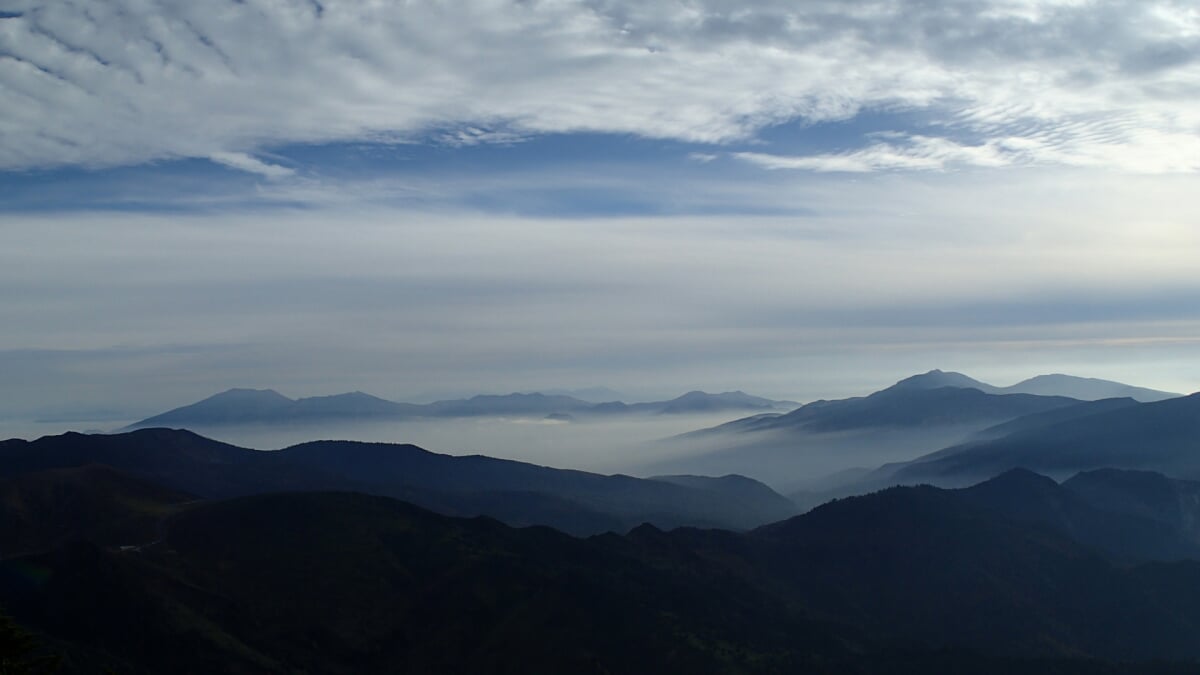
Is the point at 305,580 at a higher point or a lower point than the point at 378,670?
higher

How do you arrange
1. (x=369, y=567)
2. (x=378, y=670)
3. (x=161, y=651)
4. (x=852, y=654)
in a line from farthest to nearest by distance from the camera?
(x=369, y=567)
(x=852, y=654)
(x=378, y=670)
(x=161, y=651)

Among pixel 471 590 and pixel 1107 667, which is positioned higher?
pixel 471 590

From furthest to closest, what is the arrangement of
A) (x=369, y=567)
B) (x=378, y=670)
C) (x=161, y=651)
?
(x=369, y=567) → (x=378, y=670) → (x=161, y=651)

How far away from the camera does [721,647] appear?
166m

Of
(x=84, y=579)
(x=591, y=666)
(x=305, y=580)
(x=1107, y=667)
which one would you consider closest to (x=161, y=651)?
(x=84, y=579)

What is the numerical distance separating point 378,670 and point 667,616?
49.4 meters

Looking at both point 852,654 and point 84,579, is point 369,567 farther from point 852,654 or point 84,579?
point 852,654

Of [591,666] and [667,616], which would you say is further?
[667,616]

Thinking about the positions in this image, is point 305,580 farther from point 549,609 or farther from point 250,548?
point 549,609

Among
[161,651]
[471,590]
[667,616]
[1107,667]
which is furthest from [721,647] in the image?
Answer: [161,651]

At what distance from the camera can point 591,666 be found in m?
152

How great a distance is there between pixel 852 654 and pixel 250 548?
113047 mm

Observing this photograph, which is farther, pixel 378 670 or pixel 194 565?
pixel 194 565

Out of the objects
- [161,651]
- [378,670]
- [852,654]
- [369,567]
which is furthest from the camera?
[369,567]
